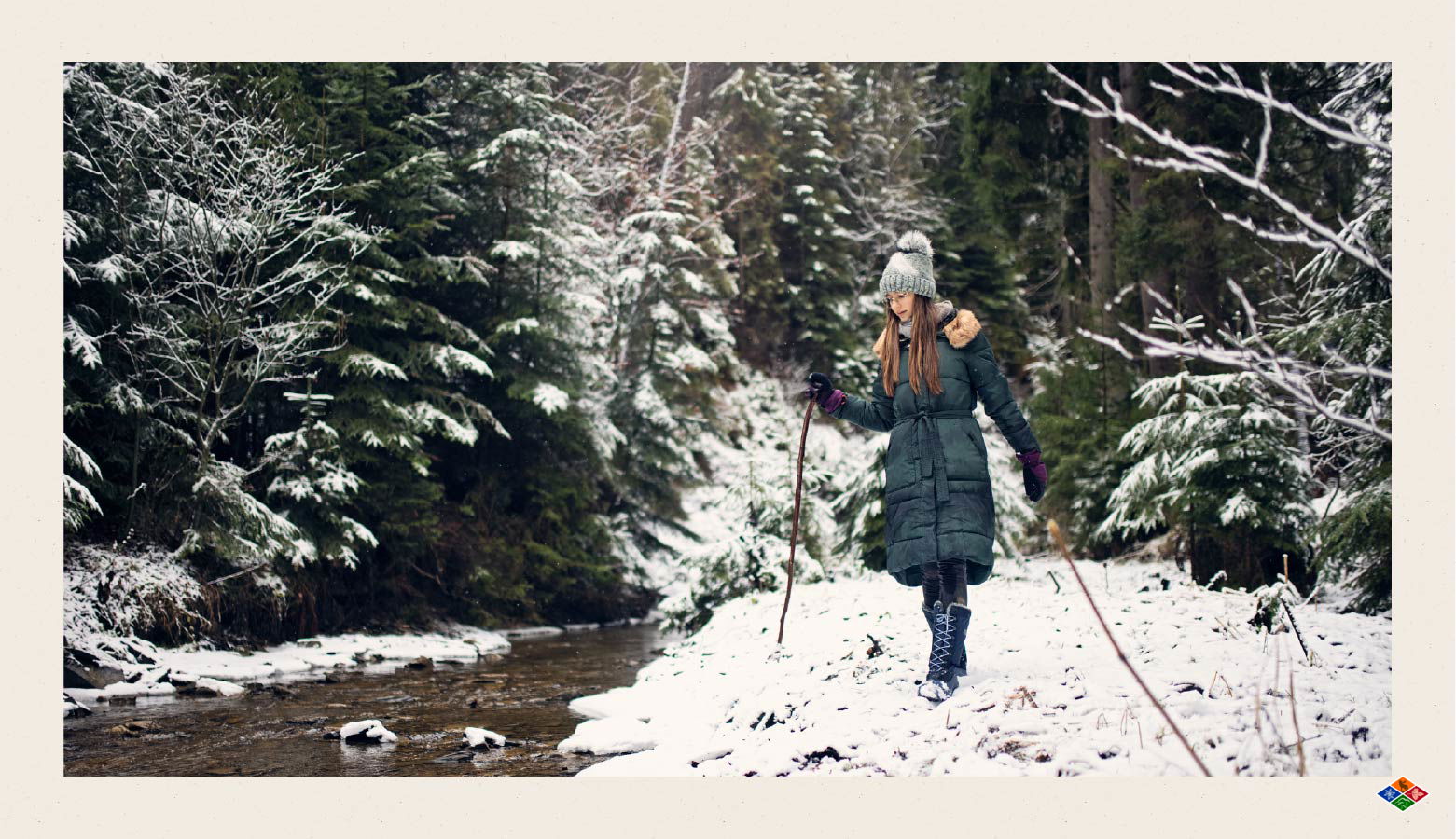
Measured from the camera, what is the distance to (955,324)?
4.48 m

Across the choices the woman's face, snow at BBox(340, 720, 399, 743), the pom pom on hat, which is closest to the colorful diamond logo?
the woman's face

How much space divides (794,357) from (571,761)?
66.0 feet

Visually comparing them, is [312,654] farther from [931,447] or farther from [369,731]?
[931,447]

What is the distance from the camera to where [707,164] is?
65.0 ft

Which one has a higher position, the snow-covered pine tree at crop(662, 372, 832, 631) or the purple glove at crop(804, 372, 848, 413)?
the purple glove at crop(804, 372, 848, 413)

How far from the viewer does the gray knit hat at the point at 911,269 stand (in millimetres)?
4551

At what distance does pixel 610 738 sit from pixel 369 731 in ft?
4.52

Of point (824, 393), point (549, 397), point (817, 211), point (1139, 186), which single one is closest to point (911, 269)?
point (824, 393)

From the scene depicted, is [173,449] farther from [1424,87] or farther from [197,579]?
[1424,87]

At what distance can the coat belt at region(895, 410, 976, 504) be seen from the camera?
4.33 meters

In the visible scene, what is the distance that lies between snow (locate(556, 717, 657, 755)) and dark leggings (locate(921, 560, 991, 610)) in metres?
1.64

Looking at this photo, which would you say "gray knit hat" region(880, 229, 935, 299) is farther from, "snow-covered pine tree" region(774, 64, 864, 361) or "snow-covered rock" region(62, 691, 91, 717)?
"snow-covered pine tree" region(774, 64, 864, 361)

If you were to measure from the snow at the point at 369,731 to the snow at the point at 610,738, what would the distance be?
98cm

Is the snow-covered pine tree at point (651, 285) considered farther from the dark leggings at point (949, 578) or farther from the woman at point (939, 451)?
the dark leggings at point (949, 578)
